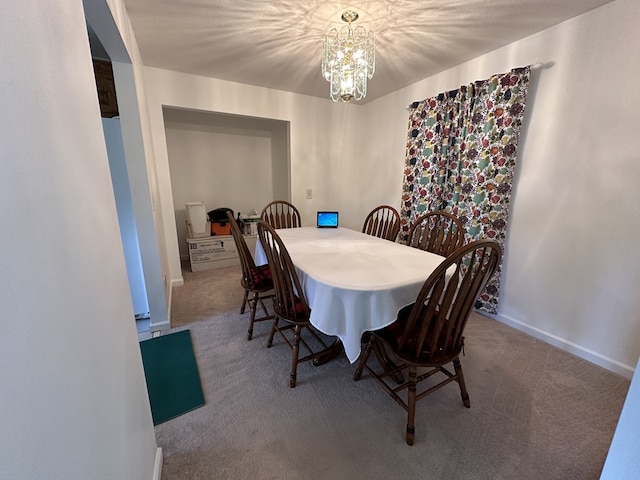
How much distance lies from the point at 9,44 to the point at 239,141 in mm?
3937

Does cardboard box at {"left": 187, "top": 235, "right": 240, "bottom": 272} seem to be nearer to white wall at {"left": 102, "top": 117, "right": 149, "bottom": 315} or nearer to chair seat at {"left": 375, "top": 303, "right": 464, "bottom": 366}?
white wall at {"left": 102, "top": 117, "right": 149, "bottom": 315}

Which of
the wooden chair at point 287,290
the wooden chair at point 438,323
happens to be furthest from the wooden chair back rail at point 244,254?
the wooden chair at point 438,323

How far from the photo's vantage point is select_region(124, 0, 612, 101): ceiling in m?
1.65

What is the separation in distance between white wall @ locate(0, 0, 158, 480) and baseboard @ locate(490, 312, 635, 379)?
2.66m

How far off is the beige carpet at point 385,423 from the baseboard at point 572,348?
5cm

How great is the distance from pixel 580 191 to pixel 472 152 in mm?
795

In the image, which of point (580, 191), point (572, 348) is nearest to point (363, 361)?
point (572, 348)

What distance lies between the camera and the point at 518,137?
6.80 feet

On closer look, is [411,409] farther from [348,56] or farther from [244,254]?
[348,56]

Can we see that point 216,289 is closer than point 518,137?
No

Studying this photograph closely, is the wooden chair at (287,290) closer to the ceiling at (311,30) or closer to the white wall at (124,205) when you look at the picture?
the white wall at (124,205)

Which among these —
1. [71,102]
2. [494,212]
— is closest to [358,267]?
[71,102]

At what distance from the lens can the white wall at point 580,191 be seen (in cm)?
163

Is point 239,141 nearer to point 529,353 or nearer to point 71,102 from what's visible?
point 71,102
